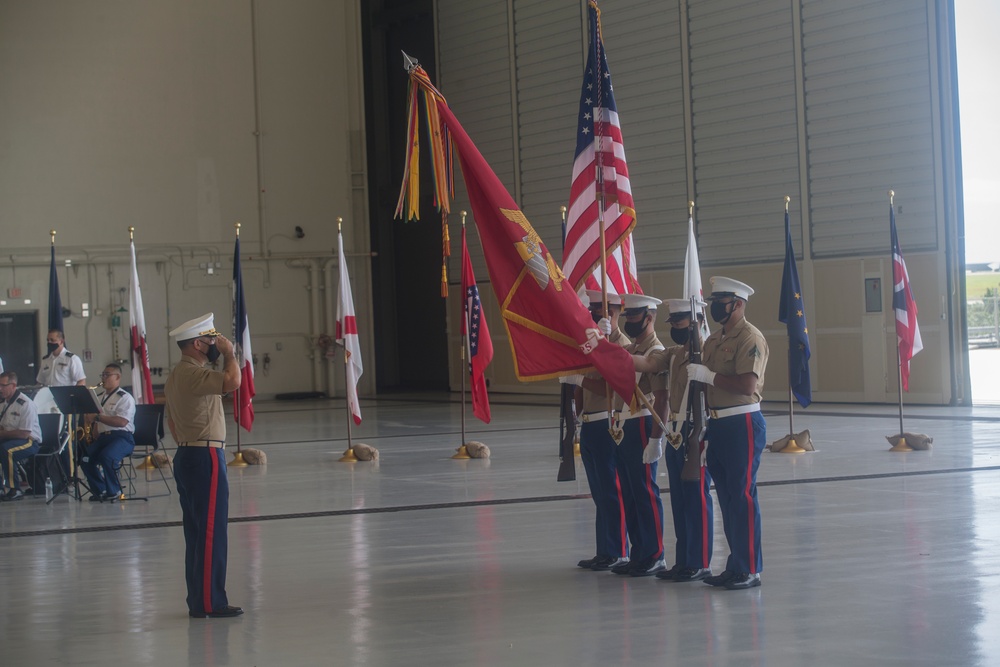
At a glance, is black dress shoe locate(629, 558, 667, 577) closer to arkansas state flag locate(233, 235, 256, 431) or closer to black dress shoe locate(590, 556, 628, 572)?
black dress shoe locate(590, 556, 628, 572)

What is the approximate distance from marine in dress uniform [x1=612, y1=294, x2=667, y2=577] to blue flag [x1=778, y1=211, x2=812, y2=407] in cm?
625

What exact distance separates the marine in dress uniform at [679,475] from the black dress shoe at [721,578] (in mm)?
154

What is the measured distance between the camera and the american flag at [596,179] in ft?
25.5

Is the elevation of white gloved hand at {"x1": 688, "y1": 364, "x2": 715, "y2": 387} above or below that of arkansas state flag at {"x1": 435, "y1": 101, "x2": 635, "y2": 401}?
below

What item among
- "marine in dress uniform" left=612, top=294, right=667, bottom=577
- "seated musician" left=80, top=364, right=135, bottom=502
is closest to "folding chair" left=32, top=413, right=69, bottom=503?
"seated musician" left=80, top=364, right=135, bottom=502

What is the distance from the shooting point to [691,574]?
7.11 metres

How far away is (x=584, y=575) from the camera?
741 cm

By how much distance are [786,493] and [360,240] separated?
19507mm

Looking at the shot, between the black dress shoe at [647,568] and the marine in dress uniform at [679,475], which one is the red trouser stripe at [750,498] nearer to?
the marine in dress uniform at [679,475]

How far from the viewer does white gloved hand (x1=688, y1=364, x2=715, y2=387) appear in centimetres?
679

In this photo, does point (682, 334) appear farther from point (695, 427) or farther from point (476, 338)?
point (476, 338)

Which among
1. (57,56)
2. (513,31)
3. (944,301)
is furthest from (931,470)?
(57,56)

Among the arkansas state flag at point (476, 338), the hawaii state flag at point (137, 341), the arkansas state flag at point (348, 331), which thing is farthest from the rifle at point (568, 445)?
the hawaii state flag at point (137, 341)

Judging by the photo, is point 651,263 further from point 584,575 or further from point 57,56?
point 584,575
